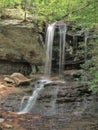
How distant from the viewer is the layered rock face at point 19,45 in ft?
64.0

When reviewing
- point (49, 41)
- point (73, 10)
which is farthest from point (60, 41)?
point (73, 10)

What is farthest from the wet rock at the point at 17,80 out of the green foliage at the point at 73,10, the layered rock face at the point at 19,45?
the green foliage at the point at 73,10

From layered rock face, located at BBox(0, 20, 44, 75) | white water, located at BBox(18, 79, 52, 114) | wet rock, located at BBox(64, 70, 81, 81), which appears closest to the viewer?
white water, located at BBox(18, 79, 52, 114)

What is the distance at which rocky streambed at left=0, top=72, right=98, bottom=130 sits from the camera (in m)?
11.6

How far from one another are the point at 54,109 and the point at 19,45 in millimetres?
6887

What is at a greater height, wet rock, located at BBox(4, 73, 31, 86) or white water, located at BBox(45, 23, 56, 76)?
white water, located at BBox(45, 23, 56, 76)

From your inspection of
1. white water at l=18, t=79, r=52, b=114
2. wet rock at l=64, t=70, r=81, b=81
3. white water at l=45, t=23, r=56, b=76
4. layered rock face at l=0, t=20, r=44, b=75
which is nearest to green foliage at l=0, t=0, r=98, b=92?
white water at l=18, t=79, r=52, b=114

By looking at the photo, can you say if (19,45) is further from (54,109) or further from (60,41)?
(54,109)

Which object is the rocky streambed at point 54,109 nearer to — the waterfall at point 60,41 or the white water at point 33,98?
the white water at point 33,98

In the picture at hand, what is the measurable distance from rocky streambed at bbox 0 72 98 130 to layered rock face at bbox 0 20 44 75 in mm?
3819

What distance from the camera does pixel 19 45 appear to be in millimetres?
19562

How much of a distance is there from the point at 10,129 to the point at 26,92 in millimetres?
4368

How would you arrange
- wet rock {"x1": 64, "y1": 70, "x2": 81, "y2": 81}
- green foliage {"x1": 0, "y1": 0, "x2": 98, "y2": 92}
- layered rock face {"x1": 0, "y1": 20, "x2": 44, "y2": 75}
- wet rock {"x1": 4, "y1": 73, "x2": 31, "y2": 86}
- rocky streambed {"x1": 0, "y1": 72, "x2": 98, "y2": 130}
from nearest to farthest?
green foliage {"x1": 0, "y1": 0, "x2": 98, "y2": 92} → rocky streambed {"x1": 0, "y1": 72, "x2": 98, "y2": 130} → wet rock {"x1": 4, "y1": 73, "x2": 31, "y2": 86} → wet rock {"x1": 64, "y1": 70, "x2": 81, "y2": 81} → layered rock face {"x1": 0, "y1": 20, "x2": 44, "y2": 75}

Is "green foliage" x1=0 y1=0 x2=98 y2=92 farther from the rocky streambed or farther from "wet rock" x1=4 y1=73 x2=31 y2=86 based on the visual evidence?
"wet rock" x1=4 y1=73 x2=31 y2=86
